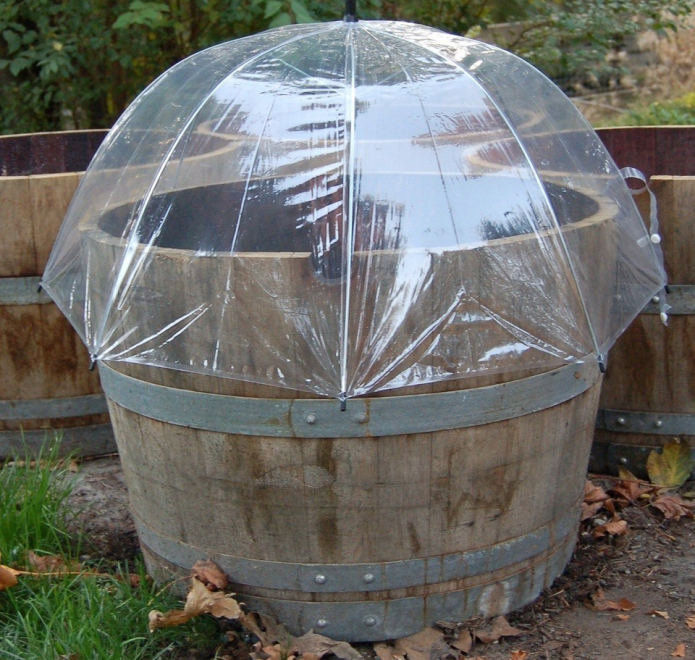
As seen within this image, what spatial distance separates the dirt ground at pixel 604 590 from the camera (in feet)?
8.58

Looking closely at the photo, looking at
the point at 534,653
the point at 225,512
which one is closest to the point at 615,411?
the point at 534,653

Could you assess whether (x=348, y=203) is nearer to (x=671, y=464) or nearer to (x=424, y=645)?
(x=424, y=645)

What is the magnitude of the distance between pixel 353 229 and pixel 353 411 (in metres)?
0.44

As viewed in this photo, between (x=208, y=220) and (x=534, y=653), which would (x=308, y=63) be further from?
(x=534, y=653)

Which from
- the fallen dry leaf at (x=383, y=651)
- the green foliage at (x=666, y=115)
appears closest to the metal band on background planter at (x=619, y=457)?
the fallen dry leaf at (x=383, y=651)

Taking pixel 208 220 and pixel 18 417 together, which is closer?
pixel 208 220

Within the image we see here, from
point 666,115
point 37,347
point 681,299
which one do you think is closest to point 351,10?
point 681,299

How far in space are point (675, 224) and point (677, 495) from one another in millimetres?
976

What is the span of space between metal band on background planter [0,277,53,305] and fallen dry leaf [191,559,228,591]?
1402 mm

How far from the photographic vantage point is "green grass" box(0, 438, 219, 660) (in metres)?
2.48

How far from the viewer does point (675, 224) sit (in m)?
3.33

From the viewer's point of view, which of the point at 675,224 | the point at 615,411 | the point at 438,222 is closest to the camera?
the point at 438,222

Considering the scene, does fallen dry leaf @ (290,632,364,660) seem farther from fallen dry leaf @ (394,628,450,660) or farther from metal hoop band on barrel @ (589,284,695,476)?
metal hoop band on barrel @ (589,284,695,476)

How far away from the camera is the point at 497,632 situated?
8.67 feet
